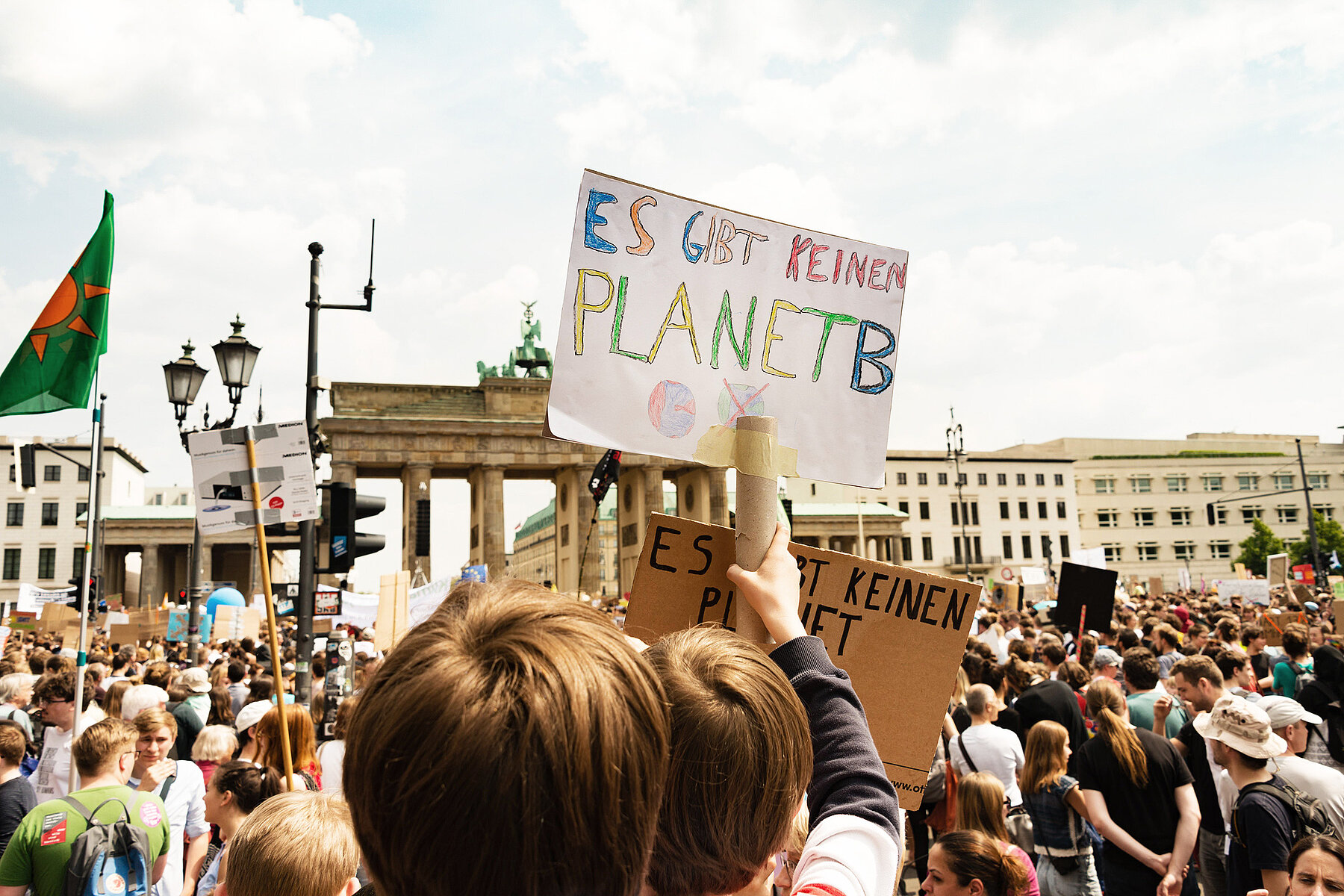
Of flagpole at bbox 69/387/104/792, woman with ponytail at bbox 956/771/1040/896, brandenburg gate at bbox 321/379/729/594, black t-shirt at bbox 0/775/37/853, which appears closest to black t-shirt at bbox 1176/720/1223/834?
woman with ponytail at bbox 956/771/1040/896

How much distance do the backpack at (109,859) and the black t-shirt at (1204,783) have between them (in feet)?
18.0

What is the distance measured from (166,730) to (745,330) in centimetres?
387

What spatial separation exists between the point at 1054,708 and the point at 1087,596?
491cm

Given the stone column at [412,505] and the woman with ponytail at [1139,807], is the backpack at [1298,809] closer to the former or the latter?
the woman with ponytail at [1139,807]

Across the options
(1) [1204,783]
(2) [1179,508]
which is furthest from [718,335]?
(2) [1179,508]

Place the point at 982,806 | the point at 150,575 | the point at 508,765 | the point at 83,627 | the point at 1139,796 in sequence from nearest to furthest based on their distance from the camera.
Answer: the point at 508,765 → the point at 982,806 → the point at 1139,796 → the point at 83,627 → the point at 150,575

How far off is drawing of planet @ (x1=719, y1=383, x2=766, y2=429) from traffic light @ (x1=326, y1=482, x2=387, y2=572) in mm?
7467

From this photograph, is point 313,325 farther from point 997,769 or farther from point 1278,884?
point 1278,884

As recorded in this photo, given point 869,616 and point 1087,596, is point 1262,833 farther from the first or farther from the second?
point 1087,596

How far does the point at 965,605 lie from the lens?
2695mm

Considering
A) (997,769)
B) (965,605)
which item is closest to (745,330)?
(965,605)

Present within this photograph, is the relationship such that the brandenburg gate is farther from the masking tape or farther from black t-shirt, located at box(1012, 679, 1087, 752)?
the masking tape

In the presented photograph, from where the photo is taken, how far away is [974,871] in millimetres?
3596

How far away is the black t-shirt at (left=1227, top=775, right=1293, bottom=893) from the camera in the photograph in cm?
398
